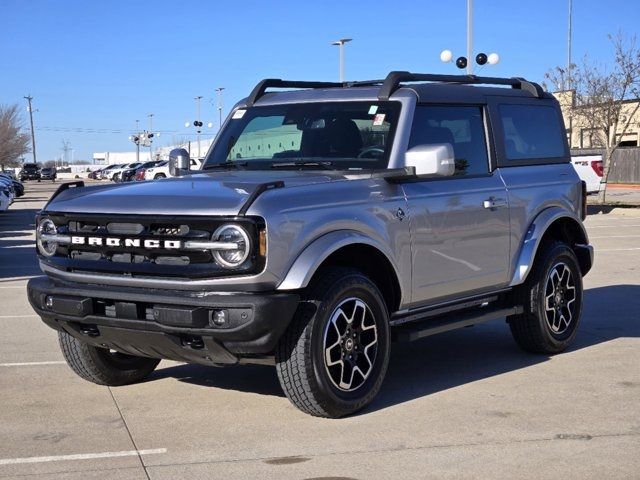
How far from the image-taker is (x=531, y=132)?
320 inches

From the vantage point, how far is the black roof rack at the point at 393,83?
6.91 meters

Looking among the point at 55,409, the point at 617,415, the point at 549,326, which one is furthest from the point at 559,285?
the point at 55,409

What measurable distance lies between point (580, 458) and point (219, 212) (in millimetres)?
2362

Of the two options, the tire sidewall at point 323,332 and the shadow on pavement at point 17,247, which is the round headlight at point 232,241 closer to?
the tire sidewall at point 323,332

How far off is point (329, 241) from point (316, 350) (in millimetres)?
653

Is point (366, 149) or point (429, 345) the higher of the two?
point (366, 149)

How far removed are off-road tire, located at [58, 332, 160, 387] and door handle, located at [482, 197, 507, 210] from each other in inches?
110

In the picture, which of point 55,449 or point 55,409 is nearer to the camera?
point 55,449

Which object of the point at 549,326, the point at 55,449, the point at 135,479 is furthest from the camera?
the point at 549,326

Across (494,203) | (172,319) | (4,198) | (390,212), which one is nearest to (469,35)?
(4,198)

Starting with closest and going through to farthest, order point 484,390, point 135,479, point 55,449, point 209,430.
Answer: point 135,479 → point 55,449 → point 209,430 → point 484,390

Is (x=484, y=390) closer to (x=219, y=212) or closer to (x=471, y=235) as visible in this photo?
(x=471, y=235)

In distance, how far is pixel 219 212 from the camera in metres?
5.40

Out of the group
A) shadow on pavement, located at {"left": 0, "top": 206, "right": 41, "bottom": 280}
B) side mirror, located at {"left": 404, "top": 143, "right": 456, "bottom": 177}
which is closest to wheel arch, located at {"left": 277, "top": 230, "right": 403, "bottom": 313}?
side mirror, located at {"left": 404, "top": 143, "right": 456, "bottom": 177}
